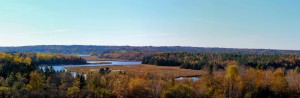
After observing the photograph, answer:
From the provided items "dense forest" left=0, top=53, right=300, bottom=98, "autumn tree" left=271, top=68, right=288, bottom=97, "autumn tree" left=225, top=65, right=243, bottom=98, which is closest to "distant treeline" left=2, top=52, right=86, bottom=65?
"dense forest" left=0, top=53, right=300, bottom=98

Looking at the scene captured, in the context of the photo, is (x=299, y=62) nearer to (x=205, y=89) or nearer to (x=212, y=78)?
(x=212, y=78)

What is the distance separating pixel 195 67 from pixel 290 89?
66.4m

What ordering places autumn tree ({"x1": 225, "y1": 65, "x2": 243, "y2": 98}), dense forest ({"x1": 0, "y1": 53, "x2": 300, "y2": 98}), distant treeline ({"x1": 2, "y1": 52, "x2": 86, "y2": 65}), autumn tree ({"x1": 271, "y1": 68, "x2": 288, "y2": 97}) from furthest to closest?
distant treeline ({"x1": 2, "y1": 52, "x2": 86, "y2": 65}) < autumn tree ({"x1": 271, "y1": 68, "x2": 288, "y2": 97}) < autumn tree ({"x1": 225, "y1": 65, "x2": 243, "y2": 98}) < dense forest ({"x1": 0, "y1": 53, "x2": 300, "y2": 98})

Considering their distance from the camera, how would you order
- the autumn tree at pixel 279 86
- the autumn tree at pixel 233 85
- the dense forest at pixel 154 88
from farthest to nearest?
the autumn tree at pixel 279 86 < the autumn tree at pixel 233 85 < the dense forest at pixel 154 88

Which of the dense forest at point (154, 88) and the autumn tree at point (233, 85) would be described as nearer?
the dense forest at point (154, 88)

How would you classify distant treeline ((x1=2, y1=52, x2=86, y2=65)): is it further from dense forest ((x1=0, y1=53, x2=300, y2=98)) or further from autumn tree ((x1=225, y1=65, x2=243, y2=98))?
autumn tree ((x1=225, y1=65, x2=243, y2=98))

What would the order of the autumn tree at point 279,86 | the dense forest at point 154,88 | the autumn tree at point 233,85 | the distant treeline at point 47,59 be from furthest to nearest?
the distant treeline at point 47,59, the autumn tree at point 279,86, the autumn tree at point 233,85, the dense forest at point 154,88

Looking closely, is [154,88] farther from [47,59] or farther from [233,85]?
[47,59]

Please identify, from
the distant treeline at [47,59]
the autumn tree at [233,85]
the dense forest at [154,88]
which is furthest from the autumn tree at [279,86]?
the distant treeline at [47,59]

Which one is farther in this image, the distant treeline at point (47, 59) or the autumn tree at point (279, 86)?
the distant treeline at point (47, 59)

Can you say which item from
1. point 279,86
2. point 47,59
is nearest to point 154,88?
point 279,86

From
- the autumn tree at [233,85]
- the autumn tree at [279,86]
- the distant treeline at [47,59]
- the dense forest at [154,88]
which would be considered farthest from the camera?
the distant treeline at [47,59]

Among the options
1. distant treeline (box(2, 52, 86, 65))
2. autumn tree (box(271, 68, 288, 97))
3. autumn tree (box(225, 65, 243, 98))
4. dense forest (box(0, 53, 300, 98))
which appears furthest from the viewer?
distant treeline (box(2, 52, 86, 65))

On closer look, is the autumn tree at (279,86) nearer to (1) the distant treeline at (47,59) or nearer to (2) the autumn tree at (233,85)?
(2) the autumn tree at (233,85)
